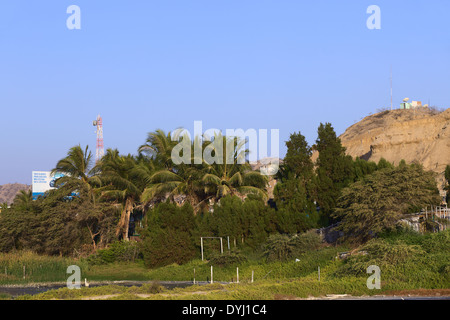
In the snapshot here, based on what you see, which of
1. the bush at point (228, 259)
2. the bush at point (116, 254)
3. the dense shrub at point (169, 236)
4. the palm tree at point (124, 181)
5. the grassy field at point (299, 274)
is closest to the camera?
the grassy field at point (299, 274)

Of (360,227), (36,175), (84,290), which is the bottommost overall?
(84,290)

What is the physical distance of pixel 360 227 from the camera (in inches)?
1277

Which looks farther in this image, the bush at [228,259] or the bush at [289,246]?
the bush at [228,259]

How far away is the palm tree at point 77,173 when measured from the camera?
44938 millimetres

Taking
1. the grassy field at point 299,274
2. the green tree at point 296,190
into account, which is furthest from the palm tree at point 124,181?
the green tree at point 296,190

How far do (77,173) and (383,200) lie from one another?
24.5 meters

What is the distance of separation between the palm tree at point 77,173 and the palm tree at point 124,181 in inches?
35.5

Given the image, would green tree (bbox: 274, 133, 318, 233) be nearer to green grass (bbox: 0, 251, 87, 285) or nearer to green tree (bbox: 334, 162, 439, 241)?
green tree (bbox: 334, 162, 439, 241)
